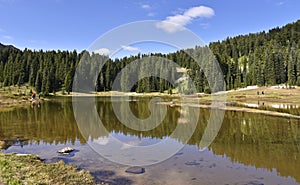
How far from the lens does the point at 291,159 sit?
1811 cm

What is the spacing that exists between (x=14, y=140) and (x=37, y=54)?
137 m

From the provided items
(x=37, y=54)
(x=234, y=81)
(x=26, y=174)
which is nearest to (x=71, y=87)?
(x=37, y=54)

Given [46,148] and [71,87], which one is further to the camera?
[71,87]

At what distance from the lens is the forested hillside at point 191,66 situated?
10174 cm

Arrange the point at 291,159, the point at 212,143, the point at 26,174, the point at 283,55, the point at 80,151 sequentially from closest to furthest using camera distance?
the point at 26,174, the point at 291,159, the point at 80,151, the point at 212,143, the point at 283,55

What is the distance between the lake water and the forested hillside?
70.9m

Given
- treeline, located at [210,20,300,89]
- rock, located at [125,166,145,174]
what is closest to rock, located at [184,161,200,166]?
rock, located at [125,166,145,174]

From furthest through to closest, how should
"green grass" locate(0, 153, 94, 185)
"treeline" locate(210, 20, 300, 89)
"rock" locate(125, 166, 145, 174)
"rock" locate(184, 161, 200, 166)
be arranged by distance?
"treeline" locate(210, 20, 300, 89) → "rock" locate(184, 161, 200, 166) → "rock" locate(125, 166, 145, 174) → "green grass" locate(0, 153, 94, 185)

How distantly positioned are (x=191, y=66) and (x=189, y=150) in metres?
101

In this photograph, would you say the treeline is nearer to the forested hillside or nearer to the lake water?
the forested hillside

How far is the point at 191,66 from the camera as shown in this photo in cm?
11925

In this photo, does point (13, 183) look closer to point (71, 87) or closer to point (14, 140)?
point (14, 140)

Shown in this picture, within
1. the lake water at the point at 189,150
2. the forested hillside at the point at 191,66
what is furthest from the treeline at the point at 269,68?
the lake water at the point at 189,150

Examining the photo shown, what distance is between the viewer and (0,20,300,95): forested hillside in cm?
10174
